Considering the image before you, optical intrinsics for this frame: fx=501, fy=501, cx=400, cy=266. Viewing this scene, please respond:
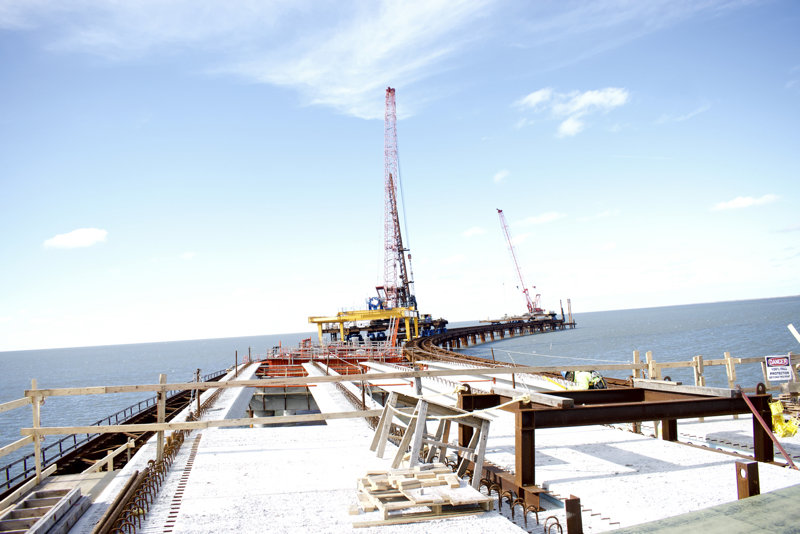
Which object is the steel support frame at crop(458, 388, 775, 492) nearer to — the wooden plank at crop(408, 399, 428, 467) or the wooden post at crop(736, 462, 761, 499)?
the wooden plank at crop(408, 399, 428, 467)

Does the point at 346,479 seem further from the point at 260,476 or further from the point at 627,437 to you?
the point at 627,437

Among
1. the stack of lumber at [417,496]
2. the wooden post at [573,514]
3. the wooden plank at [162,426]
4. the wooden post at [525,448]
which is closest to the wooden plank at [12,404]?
the wooden plank at [162,426]

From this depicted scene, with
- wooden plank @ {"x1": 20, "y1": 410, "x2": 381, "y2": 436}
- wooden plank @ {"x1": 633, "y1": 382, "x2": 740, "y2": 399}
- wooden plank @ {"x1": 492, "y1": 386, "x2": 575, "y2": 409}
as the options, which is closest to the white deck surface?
wooden plank @ {"x1": 20, "y1": 410, "x2": 381, "y2": 436}

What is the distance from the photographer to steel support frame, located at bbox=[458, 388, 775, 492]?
6.05m

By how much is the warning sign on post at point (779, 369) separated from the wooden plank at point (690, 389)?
360cm

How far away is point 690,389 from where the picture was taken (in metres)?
8.12

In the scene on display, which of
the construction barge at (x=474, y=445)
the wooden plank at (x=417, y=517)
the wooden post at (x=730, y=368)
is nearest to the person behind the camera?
the wooden plank at (x=417, y=517)

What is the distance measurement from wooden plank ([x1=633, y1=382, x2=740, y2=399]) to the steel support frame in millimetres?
93

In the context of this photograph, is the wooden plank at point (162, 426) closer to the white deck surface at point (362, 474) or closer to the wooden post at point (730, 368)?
the white deck surface at point (362, 474)

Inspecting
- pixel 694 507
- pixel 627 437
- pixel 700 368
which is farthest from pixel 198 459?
pixel 700 368

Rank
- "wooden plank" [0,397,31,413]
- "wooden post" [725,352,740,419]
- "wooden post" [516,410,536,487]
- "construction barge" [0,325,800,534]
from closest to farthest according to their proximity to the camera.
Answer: "construction barge" [0,325,800,534], "wooden post" [516,410,536,487], "wooden plank" [0,397,31,413], "wooden post" [725,352,740,419]

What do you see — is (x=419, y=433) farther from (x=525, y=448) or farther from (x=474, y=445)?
(x=525, y=448)

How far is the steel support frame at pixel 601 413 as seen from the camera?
238 inches

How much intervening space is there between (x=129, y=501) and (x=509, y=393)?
17.1ft
